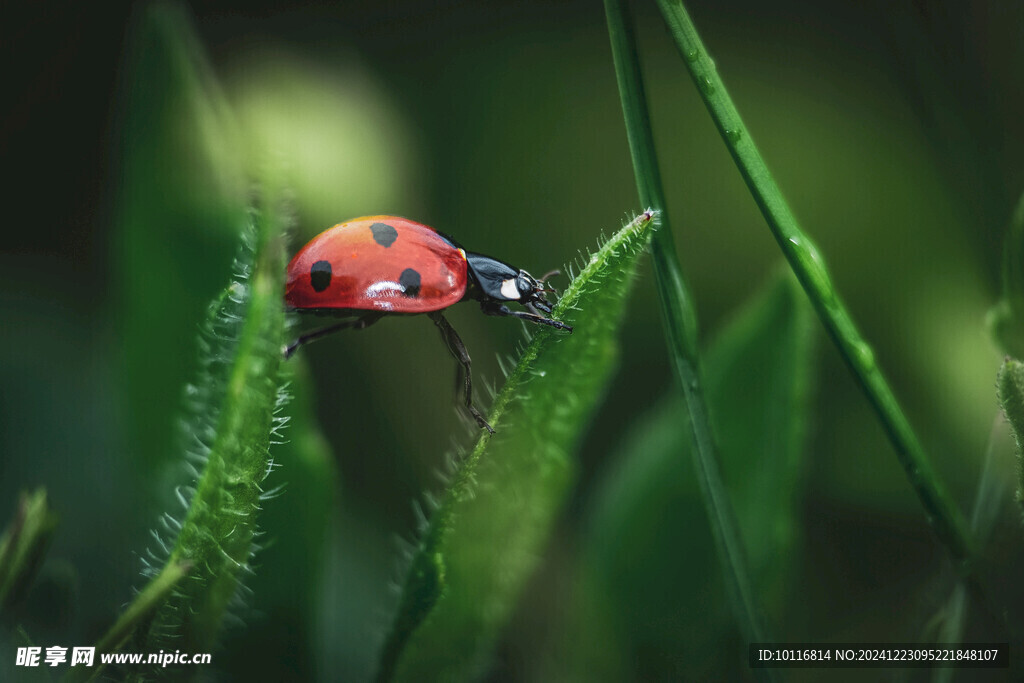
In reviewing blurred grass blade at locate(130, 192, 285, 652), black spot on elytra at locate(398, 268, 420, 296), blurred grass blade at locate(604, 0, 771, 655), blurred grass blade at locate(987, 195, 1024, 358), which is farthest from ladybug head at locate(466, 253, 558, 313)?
blurred grass blade at locate(987, 195, 1024, 358)

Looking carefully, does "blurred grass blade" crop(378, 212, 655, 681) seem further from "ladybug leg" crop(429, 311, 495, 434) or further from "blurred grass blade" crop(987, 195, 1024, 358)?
"blurred grass blade" crop(987, 195, 1024, 358)

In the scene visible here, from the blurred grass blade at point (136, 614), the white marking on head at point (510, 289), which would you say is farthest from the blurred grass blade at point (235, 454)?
the white marking on head at point (510, 289)

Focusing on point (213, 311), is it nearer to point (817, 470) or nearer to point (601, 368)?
point (601, 368)

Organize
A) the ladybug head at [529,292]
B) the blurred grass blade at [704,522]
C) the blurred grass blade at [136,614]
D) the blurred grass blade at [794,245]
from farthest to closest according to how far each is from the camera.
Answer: the ladybug head at [529,292] → the blurred grass blade at [704,522] → the blurred grass blade at [794,245] → the blurred grass blade at [136,614]

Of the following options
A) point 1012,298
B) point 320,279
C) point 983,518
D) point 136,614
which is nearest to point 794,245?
point 1012,298

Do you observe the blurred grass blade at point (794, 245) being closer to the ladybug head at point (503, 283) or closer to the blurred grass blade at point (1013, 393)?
the blurred grass blade at point (1013, 393)

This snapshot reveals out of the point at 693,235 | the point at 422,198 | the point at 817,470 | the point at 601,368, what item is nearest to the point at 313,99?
the point at 422,198

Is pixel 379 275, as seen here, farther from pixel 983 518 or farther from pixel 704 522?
pixel 983 518
